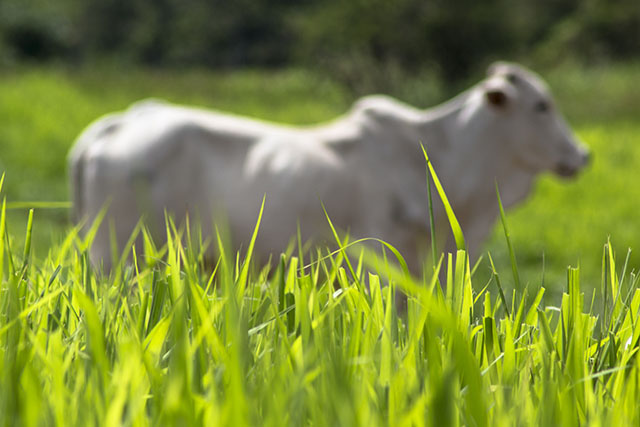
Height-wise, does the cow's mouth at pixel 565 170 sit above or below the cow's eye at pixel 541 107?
below

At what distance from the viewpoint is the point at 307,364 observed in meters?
0.70

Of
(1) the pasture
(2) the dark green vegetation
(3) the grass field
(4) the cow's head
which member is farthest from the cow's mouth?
(2) the dark green vegetation

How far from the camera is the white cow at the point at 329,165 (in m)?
2.92

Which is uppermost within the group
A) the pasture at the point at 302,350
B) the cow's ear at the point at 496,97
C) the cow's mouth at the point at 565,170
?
the cow's ear at the point at 496,97

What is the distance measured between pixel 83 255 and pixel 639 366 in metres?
0.79

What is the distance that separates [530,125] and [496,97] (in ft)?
0.73

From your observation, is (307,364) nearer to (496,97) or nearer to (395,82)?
(496,97)

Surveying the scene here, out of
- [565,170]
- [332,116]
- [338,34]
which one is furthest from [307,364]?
[338,34]

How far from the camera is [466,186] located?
3244 millimetres

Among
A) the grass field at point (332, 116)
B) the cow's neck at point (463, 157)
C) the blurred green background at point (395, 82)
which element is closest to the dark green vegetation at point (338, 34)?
the blurred green background at point (395, 82)

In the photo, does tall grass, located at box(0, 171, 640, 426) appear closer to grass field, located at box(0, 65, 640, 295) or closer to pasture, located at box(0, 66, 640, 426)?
pasture, located at box(0, 66, 640, 426)

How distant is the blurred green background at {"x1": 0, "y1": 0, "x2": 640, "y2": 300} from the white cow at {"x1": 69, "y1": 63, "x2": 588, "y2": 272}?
558 millimetres

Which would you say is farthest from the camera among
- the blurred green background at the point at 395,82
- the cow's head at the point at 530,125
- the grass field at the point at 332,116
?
the blurred green background at the point at 395,82

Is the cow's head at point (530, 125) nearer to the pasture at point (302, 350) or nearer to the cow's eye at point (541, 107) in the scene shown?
the cow's eye at point (541, 107)
